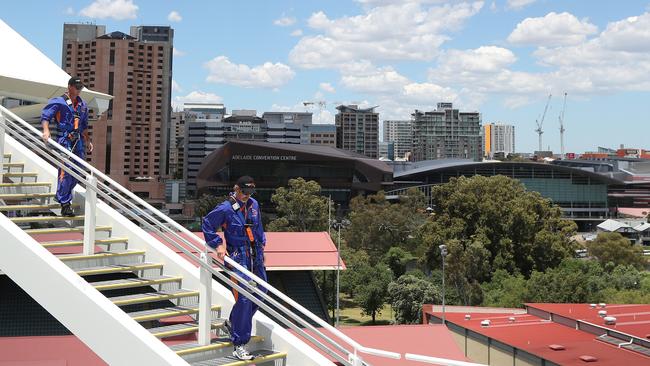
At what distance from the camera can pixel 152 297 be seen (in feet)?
15.6

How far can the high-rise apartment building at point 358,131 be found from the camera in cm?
15600

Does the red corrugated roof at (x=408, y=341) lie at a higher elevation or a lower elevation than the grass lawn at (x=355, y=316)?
higher

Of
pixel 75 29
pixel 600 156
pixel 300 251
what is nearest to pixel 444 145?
pixel 600 156

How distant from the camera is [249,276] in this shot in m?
4.45

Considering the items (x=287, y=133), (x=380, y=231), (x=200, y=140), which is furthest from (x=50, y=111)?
(x=287, y=133)

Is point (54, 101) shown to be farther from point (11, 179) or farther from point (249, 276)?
point (249, 276)

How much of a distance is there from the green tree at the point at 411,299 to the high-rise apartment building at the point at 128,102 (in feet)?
222

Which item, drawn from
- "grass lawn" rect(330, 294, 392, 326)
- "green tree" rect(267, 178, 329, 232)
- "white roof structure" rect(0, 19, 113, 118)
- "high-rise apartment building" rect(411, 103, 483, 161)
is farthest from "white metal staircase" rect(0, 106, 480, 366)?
"high-rise apartment building" rect(411, 103, 483, 161)

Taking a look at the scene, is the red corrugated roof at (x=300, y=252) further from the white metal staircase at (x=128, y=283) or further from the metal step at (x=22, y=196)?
the white metal staircase at (x=128, y=283)

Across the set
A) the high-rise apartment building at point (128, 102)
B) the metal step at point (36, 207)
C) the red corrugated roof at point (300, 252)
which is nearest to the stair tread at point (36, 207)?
the metal step at point (36, 207)

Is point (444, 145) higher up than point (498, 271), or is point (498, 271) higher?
point (444, 145)

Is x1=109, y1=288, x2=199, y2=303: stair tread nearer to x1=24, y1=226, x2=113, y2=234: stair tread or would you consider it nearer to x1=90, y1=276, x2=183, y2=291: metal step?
x1=90, y1=276, x2=183, y2=291: metal step

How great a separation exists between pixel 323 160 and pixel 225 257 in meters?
68.3

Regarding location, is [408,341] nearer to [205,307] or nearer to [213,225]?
[205,307]
